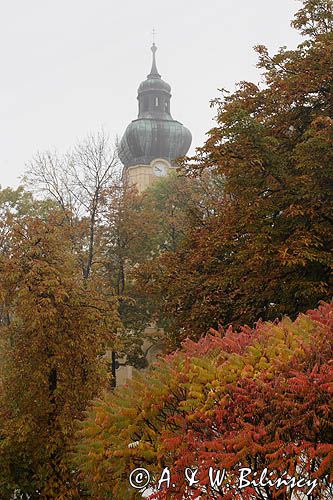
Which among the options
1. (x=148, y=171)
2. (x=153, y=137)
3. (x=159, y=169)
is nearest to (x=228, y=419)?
(x=148, y=171)

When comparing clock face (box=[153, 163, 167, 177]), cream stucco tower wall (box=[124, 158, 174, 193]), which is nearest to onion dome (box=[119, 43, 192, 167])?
cream stucco tower wall (box=[124, 158, 174, 193])

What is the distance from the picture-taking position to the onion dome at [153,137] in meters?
54.1

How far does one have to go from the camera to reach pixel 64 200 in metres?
28.3

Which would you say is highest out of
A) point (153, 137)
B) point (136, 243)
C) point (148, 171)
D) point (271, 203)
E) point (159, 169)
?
point (153, 137)

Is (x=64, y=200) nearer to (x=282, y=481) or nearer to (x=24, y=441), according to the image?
(x=24, y=441)

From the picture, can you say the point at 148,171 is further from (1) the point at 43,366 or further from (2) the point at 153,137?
(1) the point at 43,366

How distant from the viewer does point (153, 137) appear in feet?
180

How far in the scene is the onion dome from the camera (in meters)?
54.1

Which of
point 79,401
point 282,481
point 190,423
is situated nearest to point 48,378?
point 79,401

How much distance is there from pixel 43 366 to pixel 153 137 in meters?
44.1

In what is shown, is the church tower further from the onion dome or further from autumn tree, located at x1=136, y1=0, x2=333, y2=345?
autumn tree, located at x1=136, y1=0, x2=333, y2=345

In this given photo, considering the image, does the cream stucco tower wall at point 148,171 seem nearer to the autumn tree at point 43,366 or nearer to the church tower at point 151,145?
the church tower at point 151,145

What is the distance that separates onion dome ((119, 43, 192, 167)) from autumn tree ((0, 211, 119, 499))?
40367mm

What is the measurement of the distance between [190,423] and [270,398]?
0.86 metres
